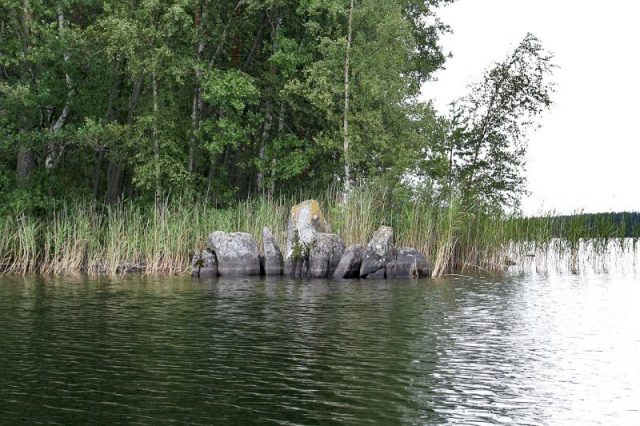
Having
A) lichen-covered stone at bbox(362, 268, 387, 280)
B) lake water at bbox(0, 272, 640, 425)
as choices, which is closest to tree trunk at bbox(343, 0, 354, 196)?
lichen-covered stone at bbox(362, 268, 387, 280)

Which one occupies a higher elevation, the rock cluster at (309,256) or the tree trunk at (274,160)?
the tree trunk at (274,160)

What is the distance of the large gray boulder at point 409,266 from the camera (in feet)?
73.9

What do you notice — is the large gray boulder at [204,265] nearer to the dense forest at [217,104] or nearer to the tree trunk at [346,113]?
the dense forest at [217,104]

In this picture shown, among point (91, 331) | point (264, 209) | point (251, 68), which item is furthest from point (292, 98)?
point (91, 331)

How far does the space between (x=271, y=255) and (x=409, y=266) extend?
408 cm

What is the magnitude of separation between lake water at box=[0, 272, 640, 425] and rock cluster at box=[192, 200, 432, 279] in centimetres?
472

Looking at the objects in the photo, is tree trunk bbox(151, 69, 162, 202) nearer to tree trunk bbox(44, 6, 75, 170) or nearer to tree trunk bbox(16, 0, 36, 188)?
tree trunk bbox(44, 6, 75, 170)

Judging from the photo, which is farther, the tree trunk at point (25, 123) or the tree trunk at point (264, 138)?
the tree trunk at point (264, 138)

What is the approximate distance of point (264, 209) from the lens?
82.7 ft

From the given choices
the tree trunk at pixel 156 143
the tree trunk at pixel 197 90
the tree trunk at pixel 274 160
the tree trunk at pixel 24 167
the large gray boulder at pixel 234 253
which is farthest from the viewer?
the tree trunk at pixel 274 160

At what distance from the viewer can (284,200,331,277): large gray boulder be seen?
23516mm

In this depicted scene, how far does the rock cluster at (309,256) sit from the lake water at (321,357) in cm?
472

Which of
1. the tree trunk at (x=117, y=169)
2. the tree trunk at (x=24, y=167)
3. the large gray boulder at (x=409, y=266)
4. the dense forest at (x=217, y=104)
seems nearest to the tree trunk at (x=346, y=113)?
the dense forest at (x=217, y=104)

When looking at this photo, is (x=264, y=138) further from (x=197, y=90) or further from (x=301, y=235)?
(x=301, y=235)
